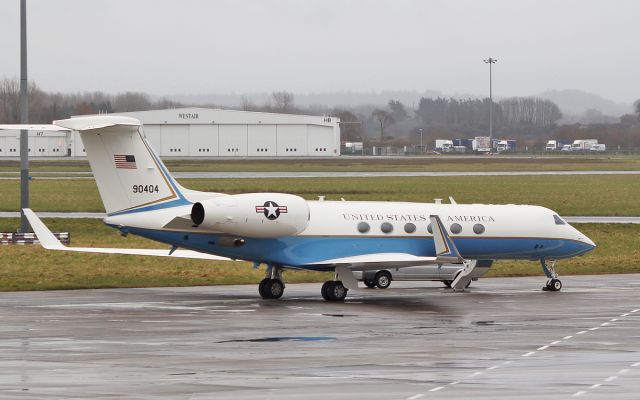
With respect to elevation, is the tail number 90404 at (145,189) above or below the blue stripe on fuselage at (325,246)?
above

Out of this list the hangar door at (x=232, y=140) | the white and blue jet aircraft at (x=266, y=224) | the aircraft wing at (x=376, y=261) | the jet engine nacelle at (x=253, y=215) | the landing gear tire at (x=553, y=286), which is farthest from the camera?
the hangar door at (x=232, y=140)

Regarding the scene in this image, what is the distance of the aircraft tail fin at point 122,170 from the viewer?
29750mm

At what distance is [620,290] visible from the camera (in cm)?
3438

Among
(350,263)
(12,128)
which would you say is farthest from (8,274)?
(350,263)

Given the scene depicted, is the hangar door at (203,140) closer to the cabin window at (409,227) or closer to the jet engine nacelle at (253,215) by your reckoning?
the cabin window at (409,227)

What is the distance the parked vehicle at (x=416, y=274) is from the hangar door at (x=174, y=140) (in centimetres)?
11303

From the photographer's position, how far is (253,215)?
97.7 ft

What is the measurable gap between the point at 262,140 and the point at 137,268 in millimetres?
114950

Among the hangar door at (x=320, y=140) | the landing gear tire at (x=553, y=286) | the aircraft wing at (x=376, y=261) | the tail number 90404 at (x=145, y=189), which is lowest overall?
the landing gear tire at (x=553, y=286)

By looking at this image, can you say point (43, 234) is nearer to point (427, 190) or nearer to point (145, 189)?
point (145, 189)

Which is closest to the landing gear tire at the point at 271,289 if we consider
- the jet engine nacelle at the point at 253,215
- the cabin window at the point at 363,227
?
the jet engine nacelle at the point at 253,215

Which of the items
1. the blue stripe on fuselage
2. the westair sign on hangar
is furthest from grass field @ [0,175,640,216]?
the westair sign on hangar

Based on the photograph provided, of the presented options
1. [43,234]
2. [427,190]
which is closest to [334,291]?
[43,234]

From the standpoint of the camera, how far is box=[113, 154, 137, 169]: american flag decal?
97.8ft
